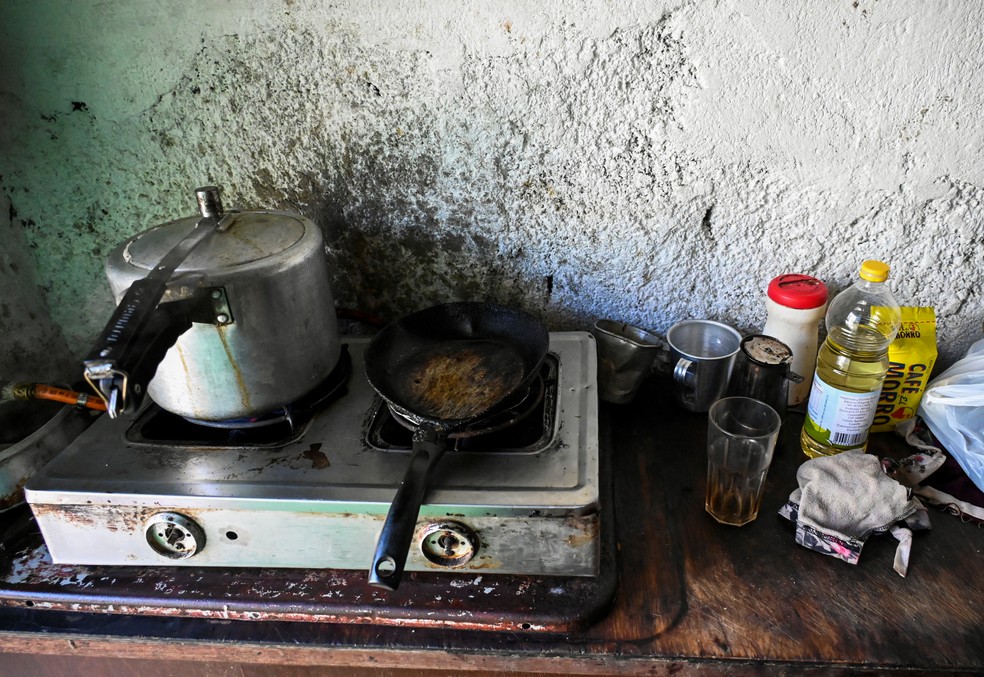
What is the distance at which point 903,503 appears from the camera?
0.84m

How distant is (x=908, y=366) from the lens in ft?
3.21

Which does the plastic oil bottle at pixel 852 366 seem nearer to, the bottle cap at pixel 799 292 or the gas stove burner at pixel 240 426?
the bottle cap at pixel 799 292

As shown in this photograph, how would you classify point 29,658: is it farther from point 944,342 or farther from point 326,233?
point 944,342

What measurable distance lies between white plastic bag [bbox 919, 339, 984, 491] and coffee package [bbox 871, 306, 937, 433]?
0.08 ft

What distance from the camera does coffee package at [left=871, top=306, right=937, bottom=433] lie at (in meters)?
0.97

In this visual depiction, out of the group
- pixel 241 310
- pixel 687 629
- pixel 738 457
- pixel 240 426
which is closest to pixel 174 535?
→ pixel 240 426

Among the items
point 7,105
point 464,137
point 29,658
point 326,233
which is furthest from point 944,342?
point 7,105

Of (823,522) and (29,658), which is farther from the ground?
(823,522)

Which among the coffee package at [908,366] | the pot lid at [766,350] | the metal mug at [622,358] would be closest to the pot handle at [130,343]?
the metal mug at [622,358]

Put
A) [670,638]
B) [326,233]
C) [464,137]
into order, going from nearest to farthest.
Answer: [670,638] < [464,137] < [326,233]

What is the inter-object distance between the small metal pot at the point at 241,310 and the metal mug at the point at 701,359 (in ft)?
1.85

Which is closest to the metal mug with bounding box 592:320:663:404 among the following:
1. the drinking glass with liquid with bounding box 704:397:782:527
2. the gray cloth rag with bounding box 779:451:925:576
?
the drinking glass with liquid with bounding box 704:397:782:527

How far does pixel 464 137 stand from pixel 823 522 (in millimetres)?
Answer: 761

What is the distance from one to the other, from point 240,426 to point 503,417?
37cm
